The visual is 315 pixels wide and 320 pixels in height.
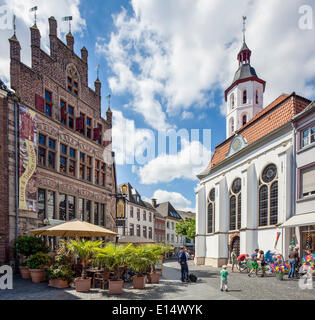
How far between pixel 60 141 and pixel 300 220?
53.0 ft

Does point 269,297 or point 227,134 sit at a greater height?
point 227,134

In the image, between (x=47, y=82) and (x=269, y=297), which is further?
(x=47, y=82)

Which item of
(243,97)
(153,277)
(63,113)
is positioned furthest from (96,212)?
(243,97)

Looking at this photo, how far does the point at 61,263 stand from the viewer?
10656 millimetres

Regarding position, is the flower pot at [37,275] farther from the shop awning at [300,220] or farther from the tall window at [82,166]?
the shop awning at [300,220]

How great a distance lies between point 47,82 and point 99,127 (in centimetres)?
709

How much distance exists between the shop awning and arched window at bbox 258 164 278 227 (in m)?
2.43

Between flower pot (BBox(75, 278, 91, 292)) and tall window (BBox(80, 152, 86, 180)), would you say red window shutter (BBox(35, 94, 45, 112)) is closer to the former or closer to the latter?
tall window (BBox(80, 152, 86, 180))

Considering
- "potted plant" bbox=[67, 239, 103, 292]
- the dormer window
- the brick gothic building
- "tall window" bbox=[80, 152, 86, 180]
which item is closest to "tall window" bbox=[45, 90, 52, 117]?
the brick gothic building

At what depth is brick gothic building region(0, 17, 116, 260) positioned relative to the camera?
14.6m

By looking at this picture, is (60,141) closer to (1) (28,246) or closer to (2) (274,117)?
(1) (28,246)

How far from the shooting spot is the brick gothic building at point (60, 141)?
574 inches
